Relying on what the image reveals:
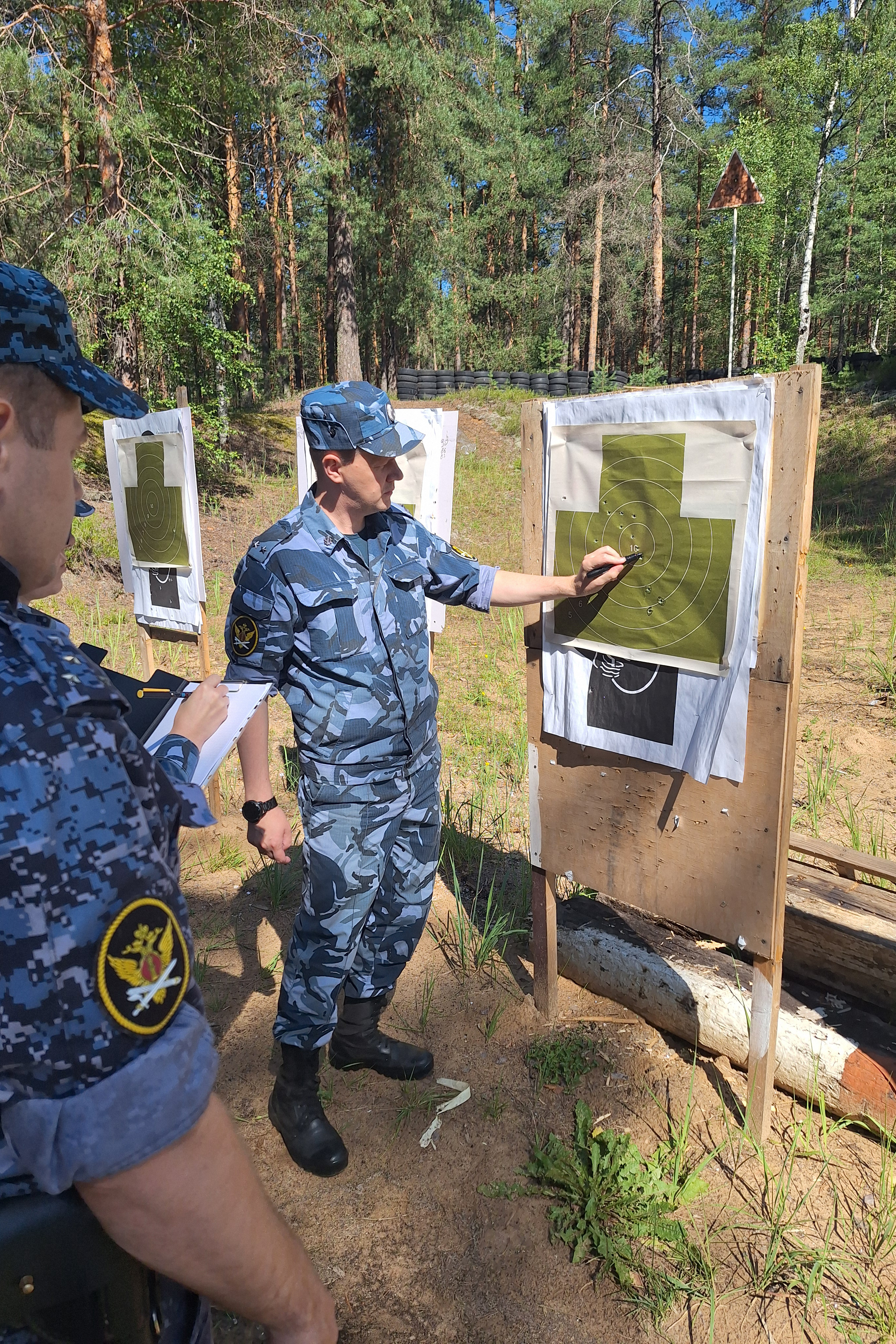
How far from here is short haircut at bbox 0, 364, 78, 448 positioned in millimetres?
686

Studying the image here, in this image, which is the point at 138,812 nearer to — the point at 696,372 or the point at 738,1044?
the point at 738,1044

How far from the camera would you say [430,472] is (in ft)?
14.1

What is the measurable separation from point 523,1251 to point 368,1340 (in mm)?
388

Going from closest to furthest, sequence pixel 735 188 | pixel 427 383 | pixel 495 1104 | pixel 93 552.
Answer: pixel 495 1104 → pixel 93 552 → pixel 735 188 → pixel 427 383

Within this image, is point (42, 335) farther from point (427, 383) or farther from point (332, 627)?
point (427, 383)

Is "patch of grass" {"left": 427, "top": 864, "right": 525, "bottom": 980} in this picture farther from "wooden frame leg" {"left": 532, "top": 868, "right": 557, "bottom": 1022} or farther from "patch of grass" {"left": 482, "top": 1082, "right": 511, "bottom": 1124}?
"patch of grass" {"left": 482, "top": 1082, "right": 511, "bottom": 1124}

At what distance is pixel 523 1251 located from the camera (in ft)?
6.12

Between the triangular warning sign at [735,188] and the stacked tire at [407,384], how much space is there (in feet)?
23.8

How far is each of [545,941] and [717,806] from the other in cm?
83

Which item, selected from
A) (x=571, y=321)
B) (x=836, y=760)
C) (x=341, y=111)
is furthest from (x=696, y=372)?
(x=836, y=760)

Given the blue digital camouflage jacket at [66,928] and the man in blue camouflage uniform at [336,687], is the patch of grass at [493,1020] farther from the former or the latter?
the blue digital camouflage jacket at [66,928]

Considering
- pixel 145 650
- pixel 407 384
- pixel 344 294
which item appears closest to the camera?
pixel 145 650

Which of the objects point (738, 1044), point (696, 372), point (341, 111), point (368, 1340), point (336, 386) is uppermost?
point (341, 111)

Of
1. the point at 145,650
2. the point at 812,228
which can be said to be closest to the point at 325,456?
the point at 145,650
